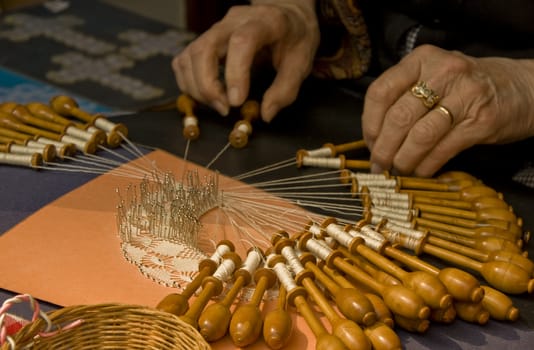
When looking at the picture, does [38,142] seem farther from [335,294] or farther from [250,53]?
[335,294]

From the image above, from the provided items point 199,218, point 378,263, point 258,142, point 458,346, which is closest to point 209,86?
point 258,142

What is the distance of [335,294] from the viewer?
108cm

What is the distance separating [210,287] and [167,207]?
0.96ft

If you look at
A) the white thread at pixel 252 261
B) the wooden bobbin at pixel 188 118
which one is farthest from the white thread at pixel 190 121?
the white thread at pixel 252 261

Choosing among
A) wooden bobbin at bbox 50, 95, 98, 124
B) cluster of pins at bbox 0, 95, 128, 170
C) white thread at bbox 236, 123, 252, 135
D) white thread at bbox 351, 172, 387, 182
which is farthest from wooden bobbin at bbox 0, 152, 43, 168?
white thread at bbox 351, 172, 387, 182

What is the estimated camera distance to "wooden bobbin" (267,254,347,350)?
3.19 ft

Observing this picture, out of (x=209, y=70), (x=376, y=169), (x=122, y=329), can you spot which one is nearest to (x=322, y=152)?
(x=376, y=169)

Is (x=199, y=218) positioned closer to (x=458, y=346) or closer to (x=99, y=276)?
(x=99, y=276)

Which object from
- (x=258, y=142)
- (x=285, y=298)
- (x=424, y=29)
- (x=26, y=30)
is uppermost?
(x=424, y=29)

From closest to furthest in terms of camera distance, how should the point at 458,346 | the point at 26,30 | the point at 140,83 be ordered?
1. the point at 458,346
2. the point at 140,83
3. the point at 26,30

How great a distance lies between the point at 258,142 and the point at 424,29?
0.51 metres

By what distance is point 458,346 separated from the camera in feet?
3.46

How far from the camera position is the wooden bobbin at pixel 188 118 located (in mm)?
1654

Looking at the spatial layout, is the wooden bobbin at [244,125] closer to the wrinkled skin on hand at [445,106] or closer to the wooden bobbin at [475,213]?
the wrinkled skin on hand at [445,106]
